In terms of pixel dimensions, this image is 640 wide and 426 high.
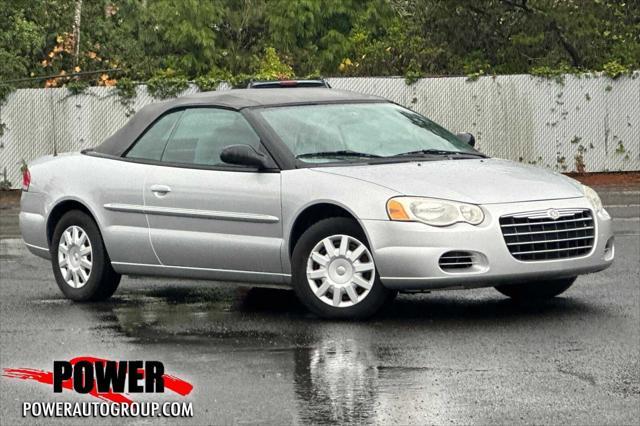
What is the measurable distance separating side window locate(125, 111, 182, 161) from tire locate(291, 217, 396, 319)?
66.6 inches

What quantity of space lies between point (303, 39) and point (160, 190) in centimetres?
2708

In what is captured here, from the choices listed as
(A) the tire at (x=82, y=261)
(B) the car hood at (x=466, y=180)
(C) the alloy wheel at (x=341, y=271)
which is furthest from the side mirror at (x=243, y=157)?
(A) the tire at (x=82, y=261)

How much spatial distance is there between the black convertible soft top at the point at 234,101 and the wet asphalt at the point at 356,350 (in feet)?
3.90

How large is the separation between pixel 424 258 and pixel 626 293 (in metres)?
2.06

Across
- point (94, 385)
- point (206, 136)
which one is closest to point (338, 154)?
point (206, 136)

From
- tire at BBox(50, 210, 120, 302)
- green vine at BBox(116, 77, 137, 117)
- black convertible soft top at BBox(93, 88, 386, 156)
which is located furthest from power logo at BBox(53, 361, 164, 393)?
green vine at BBox(116, 77, 137, 117)

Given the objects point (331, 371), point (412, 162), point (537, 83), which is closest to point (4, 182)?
point (537, 83)

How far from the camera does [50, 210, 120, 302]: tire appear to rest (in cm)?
1197

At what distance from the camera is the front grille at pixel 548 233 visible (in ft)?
34.1

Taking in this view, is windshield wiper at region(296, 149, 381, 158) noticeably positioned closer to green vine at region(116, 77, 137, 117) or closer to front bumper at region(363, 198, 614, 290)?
front bumper at region(363, 198, 614, 290)

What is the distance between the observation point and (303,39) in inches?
1511

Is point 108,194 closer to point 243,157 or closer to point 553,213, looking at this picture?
point 243,157

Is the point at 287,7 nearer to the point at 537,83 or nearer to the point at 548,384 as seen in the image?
the point at 537,83

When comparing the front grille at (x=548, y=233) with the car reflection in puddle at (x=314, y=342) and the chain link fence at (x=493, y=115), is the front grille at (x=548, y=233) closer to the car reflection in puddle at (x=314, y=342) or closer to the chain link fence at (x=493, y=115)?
the car reflection in puddle at (x=314, y=342)
